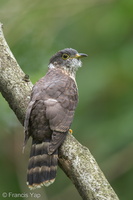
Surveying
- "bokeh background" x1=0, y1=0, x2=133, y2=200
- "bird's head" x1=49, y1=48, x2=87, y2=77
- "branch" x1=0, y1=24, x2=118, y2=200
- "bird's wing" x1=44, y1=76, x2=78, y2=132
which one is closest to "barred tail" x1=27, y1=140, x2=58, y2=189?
"branch" x1=0, y1=24, x2=118, y2=200

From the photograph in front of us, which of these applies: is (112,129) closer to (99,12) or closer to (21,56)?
(21,56)

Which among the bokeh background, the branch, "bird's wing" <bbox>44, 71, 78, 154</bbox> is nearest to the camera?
the branch

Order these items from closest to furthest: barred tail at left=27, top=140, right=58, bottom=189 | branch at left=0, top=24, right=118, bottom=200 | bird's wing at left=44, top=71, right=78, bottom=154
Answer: branch at left=0, top=24, right=118, bottom=200
barred tail at left=27, top=140, right=58, bottom=189
bird's wing at left=44, top=71, right=78, bottom=154

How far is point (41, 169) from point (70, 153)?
45cm

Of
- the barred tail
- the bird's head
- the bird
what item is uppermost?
the bird's head

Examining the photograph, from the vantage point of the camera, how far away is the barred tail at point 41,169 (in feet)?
16.9

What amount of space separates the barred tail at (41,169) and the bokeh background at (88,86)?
1543mm

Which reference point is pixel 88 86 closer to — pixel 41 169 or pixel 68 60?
pixel 68 60

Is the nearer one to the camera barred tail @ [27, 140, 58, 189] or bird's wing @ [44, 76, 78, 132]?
barred tail @ [27, 140, 58, 189]

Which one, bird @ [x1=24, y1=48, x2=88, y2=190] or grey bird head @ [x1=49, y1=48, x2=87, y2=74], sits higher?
grey bird head @ [x1=49, y1=48, x2=87, y2=74]

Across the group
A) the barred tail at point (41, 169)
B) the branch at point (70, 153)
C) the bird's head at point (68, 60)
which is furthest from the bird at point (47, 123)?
the bird's head at point (68, 60)

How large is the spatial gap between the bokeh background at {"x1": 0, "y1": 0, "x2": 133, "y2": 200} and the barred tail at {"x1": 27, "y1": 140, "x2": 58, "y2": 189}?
5.06 feet

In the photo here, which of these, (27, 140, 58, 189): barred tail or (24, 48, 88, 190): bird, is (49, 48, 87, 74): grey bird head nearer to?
(24, 48, 88, 190): bird

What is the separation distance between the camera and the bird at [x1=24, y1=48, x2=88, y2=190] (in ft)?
17.0
